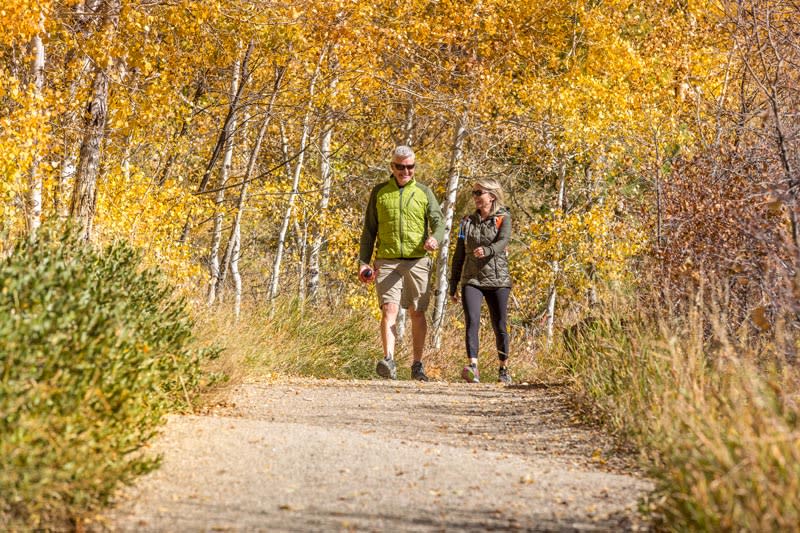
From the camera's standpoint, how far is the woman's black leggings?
10.0 meters

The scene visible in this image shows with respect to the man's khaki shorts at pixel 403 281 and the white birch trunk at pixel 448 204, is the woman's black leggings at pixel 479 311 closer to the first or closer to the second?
the man's khaki shorts at pixel 403 281

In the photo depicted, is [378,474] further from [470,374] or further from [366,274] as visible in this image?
[470,374]

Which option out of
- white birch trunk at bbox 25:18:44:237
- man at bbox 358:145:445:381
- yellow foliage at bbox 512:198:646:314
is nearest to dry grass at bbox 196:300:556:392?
man at bbox 358:145:445:381

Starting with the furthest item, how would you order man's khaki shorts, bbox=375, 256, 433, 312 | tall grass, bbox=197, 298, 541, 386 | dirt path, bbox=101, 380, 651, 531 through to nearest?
1. man's khaki shorts, bbox=375, 256, 433, 312
2. tall grass, bbox=197, 298, 541, 386
3. dirt path, bbox=101, 380, 651, 531

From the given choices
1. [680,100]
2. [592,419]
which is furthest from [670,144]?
[592,419]

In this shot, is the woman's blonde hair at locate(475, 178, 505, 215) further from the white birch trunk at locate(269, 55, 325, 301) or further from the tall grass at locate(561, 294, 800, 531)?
the white birch trunk at locate(269, 55, 325, 301)

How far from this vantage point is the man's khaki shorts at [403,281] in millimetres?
9898

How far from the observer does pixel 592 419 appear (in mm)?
7363

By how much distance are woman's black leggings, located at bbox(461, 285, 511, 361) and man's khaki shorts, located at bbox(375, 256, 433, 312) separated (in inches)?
16.7

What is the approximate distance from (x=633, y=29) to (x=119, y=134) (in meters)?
13.4

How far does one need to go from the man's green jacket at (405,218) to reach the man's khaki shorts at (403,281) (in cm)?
8

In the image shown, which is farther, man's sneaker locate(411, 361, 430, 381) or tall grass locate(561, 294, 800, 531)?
man's sneaker locate(411, 361, 430, 381)

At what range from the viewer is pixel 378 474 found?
5.40 m

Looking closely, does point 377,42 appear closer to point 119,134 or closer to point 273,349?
point 119,134
